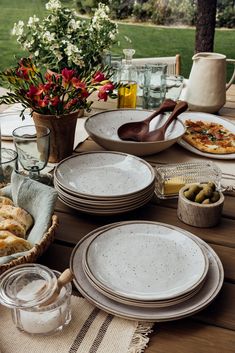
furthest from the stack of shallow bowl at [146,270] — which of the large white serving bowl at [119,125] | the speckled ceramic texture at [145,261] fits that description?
the large white serving bowl at [119,125]

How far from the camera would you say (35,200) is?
3.10 ft

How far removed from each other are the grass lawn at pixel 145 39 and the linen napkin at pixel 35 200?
4.56 metres

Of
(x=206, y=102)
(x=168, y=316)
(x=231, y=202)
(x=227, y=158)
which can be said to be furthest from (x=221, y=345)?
(x=206, y=102)

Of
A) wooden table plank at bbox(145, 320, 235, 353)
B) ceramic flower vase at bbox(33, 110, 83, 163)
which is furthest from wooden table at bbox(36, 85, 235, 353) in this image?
ceramic flower vase at bbox(33, 110, 83, 163)

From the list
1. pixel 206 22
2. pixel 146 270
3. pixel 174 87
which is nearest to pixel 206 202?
Result: pixel 146 270

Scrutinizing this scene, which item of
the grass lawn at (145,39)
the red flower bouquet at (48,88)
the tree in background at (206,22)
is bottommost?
the grass lawn at (145,39)

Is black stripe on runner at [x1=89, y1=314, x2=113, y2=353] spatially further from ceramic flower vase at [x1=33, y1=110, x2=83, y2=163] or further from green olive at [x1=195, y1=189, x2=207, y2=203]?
ceramic flower vase at [x1=33, y1=110, x2=83, y2=163]

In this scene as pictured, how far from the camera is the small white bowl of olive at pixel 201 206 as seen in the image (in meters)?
A: 1.01

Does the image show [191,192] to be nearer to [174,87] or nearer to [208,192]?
[208,192]

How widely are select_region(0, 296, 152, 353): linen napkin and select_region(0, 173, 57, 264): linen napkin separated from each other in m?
0.16

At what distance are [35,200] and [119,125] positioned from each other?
2.01 feet

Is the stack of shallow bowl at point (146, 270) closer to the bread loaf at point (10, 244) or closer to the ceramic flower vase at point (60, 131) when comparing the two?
the bread loaf at point (10, 244)

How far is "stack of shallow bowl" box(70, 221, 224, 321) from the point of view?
77cm

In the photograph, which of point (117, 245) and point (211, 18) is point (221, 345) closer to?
point (117, 245)
